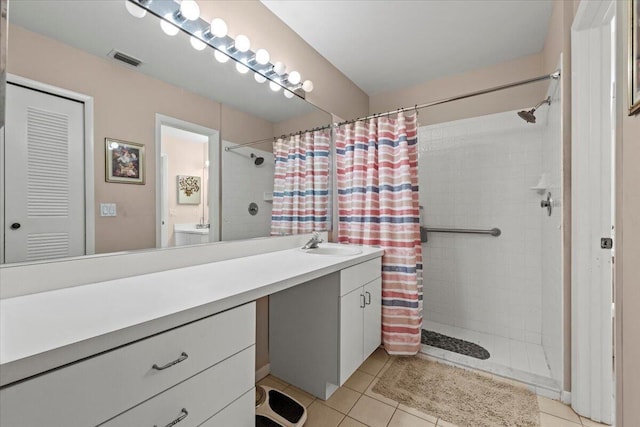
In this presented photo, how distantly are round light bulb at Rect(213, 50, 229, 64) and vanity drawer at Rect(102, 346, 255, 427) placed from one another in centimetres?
143

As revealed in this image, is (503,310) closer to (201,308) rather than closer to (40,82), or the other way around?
(201,308)

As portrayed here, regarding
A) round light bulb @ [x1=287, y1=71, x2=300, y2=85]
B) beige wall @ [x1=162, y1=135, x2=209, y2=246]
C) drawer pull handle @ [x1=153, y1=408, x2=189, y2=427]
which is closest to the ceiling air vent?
beige wall @ [x1=162, y1=135, x2=209, y2=246]

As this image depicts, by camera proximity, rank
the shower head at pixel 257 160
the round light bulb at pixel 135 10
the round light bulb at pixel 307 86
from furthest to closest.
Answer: the round light bulb at pixel 307 86 < the shower head at pixel 257 160 < the round light bulb at pixel 135 10

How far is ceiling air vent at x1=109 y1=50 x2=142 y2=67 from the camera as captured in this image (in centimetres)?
109

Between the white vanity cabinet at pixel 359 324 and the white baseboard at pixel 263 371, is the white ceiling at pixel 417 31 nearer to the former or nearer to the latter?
the white vanity cabinet at pixel 359 324

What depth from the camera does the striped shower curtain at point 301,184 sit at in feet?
6.32

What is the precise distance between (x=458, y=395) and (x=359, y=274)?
0.86 meters

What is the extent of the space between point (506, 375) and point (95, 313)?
7.11 feet

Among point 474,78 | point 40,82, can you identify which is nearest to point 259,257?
point 40,82

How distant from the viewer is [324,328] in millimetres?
1562

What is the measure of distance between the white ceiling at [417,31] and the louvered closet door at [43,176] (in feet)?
4.72

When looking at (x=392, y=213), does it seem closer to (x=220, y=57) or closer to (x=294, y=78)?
(x=294, y=78)

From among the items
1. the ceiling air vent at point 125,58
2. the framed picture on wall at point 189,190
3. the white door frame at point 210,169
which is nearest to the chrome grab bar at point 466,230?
the white door frame at point 210,169

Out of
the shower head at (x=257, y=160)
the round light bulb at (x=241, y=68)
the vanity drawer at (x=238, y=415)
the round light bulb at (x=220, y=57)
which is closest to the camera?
the vanity drawer at (x=238, y=415)
